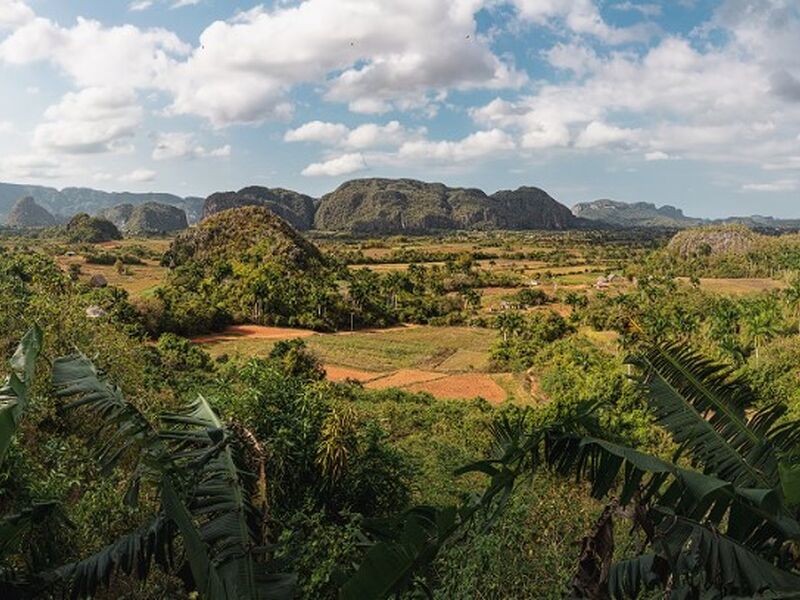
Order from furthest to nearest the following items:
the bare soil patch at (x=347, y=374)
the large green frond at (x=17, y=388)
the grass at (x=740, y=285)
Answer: the grass at (x=740, y=285), the bare soil patch at (x=347, y=374), the large green frond at (x=17, y=388)

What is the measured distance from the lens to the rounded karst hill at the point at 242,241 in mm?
74456

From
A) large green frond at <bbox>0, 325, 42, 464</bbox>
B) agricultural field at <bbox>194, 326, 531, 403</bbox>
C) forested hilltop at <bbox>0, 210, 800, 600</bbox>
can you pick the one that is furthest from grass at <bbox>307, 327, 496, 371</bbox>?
large green frond at <bbox>0, 325, 42, 464</bbox>

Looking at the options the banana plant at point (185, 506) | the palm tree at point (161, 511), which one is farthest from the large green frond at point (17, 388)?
the banana plant at point (185, 506)

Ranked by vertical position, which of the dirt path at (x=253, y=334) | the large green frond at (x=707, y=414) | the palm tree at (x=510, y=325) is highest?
the large green frond at (x=707, y=414)

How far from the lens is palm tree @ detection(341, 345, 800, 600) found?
2.60 meters

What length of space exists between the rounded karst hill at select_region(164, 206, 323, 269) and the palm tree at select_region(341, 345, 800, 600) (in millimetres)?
69657

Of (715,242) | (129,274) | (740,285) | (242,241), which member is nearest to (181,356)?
(129,274)

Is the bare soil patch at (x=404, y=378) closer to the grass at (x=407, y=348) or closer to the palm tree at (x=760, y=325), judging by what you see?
the grass at (x=407, y=348)

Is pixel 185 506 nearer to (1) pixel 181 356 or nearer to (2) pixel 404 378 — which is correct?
(1) pixel 181 356

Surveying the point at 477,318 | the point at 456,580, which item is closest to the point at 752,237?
the point at 477,318

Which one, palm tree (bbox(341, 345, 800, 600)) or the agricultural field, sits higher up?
palm tree (bbox(341, 345, 800, 600))

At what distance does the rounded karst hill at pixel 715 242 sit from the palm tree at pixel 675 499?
113358mm

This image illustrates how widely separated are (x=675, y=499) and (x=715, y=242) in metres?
123

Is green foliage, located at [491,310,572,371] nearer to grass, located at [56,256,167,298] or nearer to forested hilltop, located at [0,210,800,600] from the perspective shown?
forested hilltop, located at [0,210,800,600]
